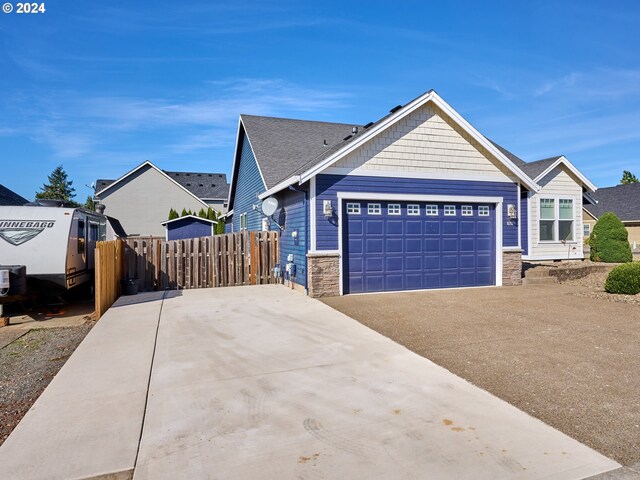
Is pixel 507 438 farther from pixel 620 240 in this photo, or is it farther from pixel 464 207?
pixel 620 240

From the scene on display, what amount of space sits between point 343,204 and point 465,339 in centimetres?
521

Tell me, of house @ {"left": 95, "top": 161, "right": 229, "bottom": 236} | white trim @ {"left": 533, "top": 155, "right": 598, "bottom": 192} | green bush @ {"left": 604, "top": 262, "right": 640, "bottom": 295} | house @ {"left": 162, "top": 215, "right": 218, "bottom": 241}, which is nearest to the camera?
green bush @ {"left": 604, "top": 262, "right": 640, "bottom": 295}

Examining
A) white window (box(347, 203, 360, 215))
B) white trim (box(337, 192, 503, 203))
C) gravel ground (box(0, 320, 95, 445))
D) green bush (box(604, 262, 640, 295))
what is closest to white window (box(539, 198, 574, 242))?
white trim (box(337, 192, 503, 203))

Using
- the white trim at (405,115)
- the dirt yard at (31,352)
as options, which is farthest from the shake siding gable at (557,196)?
the dirt yard at (31,352)

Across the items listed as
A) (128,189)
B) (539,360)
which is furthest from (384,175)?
(128,189)

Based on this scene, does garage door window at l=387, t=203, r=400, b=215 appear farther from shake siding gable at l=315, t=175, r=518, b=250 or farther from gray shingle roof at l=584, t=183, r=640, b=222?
gray shingle roof at l=584, t=183, r=640, b=222

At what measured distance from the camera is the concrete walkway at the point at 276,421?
2820mm

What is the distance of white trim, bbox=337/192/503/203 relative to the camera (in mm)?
10422

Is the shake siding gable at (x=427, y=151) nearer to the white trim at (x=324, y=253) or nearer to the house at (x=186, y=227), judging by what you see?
the white trim at (x=324, y=253)

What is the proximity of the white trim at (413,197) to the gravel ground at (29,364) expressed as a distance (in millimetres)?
6566

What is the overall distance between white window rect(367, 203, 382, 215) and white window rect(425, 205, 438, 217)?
145 centimetres

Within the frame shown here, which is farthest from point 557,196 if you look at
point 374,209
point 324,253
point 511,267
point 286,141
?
point 324,253

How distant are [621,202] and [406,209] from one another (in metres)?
32.8

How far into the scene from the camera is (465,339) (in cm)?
613
